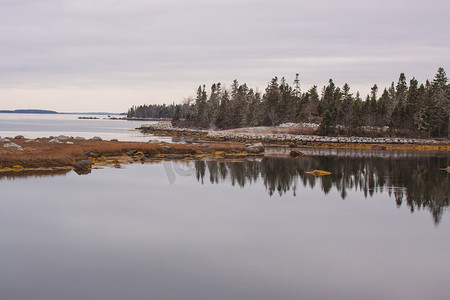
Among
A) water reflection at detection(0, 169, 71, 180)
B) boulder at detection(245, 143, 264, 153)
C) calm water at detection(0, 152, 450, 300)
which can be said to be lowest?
calm water at detection(0, 152, 450, 300)

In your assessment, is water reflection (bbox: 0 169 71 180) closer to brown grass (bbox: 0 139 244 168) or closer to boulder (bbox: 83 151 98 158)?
brown grass (bbox: 0 139 244 168)

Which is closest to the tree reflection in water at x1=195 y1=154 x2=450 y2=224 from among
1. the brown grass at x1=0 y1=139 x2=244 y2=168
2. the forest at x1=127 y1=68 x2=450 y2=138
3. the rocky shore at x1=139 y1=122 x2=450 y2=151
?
the brown grass at x1=0 y1=139 x2=244 y2=168

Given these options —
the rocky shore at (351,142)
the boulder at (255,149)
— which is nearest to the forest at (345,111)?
the rocky shore at (351,142)

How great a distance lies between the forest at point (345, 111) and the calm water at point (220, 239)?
7068 cm

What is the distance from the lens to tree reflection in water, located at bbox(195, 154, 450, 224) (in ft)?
94.7

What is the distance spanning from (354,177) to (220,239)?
23.2m

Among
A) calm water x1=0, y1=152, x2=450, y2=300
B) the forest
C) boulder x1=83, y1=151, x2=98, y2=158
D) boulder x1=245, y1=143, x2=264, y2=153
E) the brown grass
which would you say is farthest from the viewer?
the forest

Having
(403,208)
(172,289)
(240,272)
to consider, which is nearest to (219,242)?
(240,272)

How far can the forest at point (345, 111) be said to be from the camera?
9700cm

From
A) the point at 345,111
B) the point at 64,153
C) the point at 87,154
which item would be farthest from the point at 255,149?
the point at 345,111

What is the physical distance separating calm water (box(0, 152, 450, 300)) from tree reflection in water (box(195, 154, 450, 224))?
1.05 ft

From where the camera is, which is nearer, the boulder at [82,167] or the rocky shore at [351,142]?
the boulder at [82,167]

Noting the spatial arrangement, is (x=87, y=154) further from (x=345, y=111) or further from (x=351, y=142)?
(x=345, y=111)

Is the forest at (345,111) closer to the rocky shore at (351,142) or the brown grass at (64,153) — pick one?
the rocky shore at (351,142)
